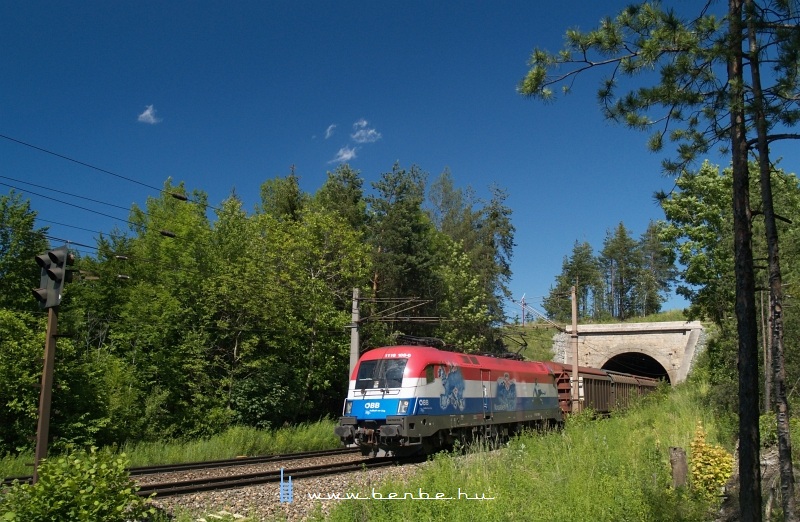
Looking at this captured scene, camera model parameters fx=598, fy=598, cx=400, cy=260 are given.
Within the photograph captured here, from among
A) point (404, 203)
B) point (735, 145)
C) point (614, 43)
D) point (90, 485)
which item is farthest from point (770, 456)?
point (404, 203)

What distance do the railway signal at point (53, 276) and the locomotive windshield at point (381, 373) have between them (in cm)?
981

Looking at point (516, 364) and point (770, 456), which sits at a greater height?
point (516, 364)

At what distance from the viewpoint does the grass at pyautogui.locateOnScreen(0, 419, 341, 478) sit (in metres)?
16.3

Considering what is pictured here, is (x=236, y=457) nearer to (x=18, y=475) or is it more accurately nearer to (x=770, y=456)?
(x=18, y=475)

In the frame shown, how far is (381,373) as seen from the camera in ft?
52.9

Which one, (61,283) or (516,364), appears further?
(516,364)

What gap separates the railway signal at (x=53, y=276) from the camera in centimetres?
700

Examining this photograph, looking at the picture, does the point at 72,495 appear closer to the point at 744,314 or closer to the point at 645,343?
the point at 744,314

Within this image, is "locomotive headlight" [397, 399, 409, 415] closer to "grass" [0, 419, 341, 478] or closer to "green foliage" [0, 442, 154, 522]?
"grass" [0, 419, 341, 478]

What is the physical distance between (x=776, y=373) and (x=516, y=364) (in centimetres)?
1462

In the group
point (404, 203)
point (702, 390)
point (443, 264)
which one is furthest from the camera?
point (443, 264)

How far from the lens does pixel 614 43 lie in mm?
6602

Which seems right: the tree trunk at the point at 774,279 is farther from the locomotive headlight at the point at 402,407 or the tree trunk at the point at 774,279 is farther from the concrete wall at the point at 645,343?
the concrete wall at the point at 645,343

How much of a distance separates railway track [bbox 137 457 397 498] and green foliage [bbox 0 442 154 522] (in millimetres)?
3103
